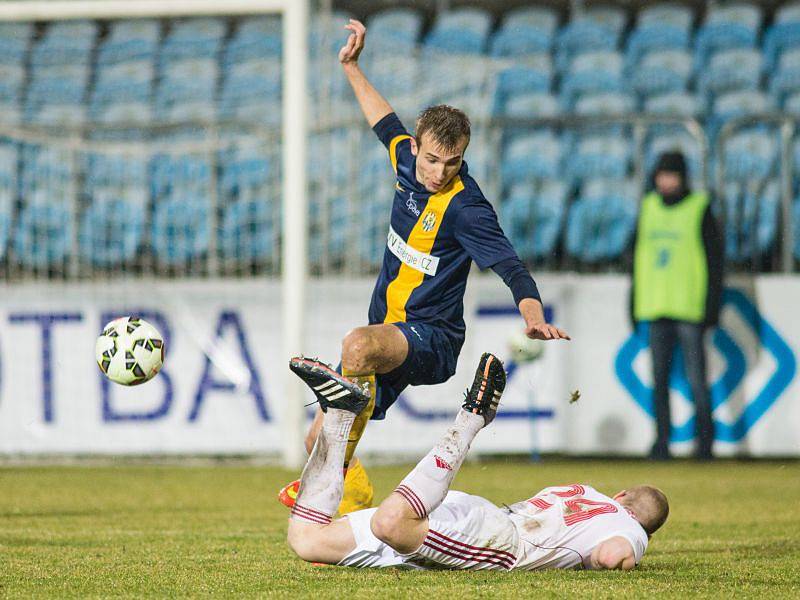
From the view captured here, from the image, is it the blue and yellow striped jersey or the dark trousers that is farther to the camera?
the dark trousers

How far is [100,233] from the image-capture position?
10.7m

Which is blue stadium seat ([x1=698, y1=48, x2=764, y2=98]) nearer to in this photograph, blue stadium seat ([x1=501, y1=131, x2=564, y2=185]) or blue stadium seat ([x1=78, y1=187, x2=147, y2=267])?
blue stadium seat ([x1=501, y1=131, x2=564, y2=185])

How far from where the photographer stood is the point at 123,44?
41.3ft

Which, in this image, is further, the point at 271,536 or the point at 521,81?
the point at 521,81

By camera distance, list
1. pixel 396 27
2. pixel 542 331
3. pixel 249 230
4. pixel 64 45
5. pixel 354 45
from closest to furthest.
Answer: pixel 542 331, pixel 354 45, pixel 249 230, pixel 64 45, pixel 396 27

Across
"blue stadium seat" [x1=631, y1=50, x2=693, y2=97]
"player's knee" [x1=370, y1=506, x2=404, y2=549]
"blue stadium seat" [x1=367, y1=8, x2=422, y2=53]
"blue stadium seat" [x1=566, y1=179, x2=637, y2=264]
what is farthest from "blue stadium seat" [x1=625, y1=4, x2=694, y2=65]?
"player's knee" [x1=370, y1=506, x2=404, y2=549]

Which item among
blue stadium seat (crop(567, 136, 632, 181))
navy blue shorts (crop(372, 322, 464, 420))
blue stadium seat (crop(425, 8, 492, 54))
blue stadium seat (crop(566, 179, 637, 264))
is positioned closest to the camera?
navy blue shorts (crop(372, 322, 464, 420))

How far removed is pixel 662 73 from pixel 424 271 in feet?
29.8

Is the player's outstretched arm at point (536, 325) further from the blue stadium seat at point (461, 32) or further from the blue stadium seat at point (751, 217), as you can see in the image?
the blue stadium seat at point (461, 32)

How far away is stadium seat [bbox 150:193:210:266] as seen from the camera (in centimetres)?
1070

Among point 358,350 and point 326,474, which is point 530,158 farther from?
point 326,474

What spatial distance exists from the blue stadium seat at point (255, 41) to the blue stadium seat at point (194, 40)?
14cm

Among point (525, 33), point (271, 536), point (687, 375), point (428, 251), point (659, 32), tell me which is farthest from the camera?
point (525, 33)

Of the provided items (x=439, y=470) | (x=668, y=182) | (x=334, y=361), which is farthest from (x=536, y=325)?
(x=668, y=182)
